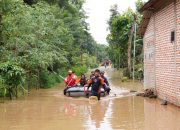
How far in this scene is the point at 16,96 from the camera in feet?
67.5

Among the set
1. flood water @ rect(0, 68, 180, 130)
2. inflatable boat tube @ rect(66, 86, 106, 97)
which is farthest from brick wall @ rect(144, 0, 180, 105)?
inflatable boat tube @ rect(66, 86, 106, 97)

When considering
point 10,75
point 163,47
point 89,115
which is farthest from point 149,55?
point 89,115

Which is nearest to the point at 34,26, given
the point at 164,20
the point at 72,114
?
the point at 164,20

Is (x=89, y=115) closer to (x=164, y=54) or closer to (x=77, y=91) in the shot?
(x=164, y=54)

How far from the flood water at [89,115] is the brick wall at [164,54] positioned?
31.3 inches

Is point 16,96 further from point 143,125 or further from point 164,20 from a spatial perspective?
point 143,125

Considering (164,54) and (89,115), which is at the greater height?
(164,54)

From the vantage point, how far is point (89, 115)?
14398 mm

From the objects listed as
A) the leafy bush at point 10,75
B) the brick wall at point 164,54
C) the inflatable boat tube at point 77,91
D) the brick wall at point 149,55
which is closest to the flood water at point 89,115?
the brick wall at point 164,54

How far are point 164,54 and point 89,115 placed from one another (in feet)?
17.8

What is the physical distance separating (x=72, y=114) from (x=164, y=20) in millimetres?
6507

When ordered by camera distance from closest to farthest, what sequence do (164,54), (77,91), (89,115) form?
(89,115) → (164,54) → (77,91)

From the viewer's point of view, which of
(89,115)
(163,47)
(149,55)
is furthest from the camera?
(149,55)

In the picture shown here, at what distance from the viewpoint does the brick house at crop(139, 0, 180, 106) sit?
16172mm
